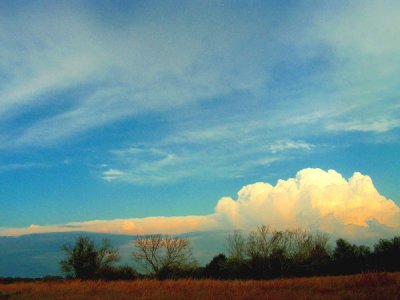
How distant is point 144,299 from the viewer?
19.5 meters

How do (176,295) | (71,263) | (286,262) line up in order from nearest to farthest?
(176,295) → (71,263) → (286,262)

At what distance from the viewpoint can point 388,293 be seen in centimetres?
1700

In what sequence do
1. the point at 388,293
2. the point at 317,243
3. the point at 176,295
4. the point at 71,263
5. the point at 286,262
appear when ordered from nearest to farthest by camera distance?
1. the point at 388,293
2. the point at 176,295
3. the point at 71,263
4. the point at 286,262
5. the point at 317,243

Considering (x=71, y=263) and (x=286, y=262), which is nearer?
(x=71, y=263)

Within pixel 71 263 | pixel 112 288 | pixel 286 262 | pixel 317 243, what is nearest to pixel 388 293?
pixel 112 288

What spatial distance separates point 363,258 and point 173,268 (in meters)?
29.9

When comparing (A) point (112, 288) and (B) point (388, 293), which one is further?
(A) point (112, 288)

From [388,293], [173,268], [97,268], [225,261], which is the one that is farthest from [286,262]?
[388,293]

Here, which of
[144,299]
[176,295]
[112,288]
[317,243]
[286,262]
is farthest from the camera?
[317,243]

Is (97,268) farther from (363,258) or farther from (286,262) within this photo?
(363,258)

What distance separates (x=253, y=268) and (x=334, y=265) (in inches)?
500

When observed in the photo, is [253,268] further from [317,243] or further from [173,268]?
[317,243]

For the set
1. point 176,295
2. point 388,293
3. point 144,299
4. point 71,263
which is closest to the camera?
point 388,293

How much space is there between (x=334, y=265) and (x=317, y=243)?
9.53 metres
